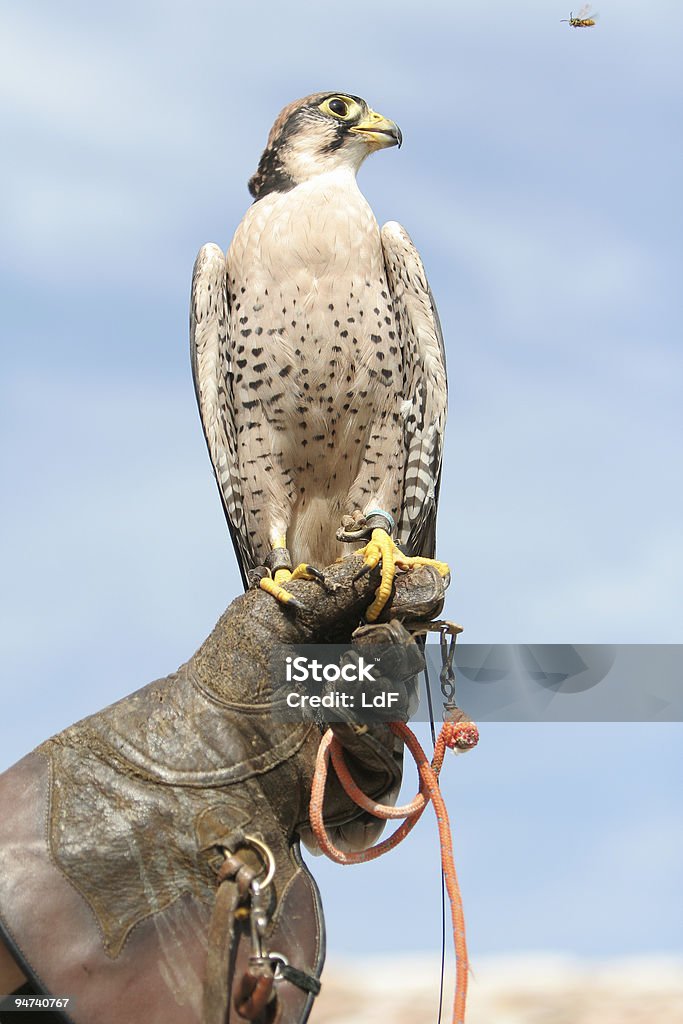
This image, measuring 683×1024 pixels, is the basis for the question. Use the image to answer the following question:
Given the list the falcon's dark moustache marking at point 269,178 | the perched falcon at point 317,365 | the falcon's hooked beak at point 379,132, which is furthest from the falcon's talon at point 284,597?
the falcon's hooked beak at point 379,132

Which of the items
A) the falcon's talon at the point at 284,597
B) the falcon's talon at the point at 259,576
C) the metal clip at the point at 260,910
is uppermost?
the falcon's talon at the point at 259,576

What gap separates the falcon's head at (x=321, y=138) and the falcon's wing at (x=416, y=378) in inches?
14.1

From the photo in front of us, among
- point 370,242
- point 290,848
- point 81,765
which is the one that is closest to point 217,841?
point 290,848

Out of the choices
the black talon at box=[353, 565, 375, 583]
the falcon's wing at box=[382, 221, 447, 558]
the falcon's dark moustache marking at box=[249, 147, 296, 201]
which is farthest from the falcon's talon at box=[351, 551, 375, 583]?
the falcon's dark moustache marking at box=[249, 147, 296, 201]

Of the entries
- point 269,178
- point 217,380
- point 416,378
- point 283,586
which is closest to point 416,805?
point 283,586

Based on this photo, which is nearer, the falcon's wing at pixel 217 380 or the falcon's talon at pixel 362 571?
the falcon's talon at pixel 362 571

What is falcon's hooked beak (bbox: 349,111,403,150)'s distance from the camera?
4156 millimetres

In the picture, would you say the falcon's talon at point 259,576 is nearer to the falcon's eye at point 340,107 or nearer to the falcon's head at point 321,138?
the falcon's head at point 321,138

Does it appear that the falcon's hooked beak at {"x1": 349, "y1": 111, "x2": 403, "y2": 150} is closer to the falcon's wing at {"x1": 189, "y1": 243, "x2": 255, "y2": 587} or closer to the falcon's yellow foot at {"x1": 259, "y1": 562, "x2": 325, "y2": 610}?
the falcon's wing at {"x1": 189, "y1": 243, "x2": 255, "y2": 587}

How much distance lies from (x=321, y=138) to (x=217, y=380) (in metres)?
0.96

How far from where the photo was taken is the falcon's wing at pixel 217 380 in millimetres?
3973

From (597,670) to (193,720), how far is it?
83 centimetres

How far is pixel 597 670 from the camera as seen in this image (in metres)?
2.32

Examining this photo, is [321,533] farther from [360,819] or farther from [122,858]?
[122,858]
